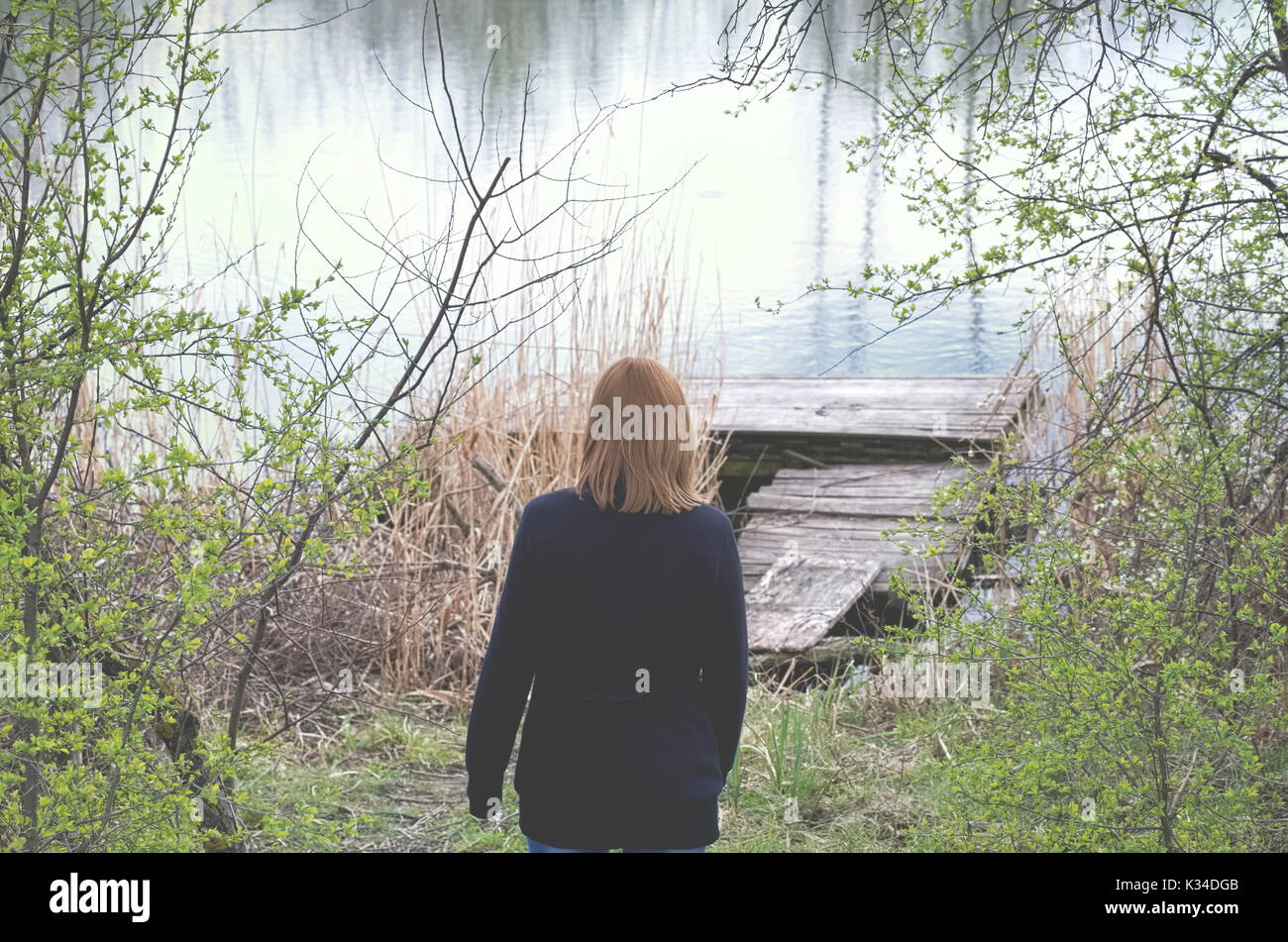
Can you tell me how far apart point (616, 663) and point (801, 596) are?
12.8ft

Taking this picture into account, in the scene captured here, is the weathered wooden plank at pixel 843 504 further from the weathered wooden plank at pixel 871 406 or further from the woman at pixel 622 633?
the woman at pixel 622 633

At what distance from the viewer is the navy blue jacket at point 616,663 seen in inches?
80.0

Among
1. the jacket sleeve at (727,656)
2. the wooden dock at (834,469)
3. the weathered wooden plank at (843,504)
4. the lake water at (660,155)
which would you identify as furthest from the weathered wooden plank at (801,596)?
the lake water at (660,155)

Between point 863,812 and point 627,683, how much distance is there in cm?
229

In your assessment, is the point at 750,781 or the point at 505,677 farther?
the point at 750,781

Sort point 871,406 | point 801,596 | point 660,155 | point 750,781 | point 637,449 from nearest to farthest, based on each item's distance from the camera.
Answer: point 637,449, point 750,781, point 801,596, point 871,406, point 660,155

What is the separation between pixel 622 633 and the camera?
6.68ft

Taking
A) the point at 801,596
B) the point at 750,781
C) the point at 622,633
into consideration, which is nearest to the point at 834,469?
the point at 801,596

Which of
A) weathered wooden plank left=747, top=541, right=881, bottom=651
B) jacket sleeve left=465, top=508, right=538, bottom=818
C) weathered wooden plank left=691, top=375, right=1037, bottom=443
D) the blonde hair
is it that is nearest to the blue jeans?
jacket sleeve left=465, top=508, right=538, bottom=818

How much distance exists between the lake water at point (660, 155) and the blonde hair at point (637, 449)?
10.7m

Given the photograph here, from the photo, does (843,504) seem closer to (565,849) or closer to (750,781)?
(750,781)

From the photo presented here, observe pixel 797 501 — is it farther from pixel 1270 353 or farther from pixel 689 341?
pixel 1270 353

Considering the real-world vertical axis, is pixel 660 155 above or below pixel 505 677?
above
